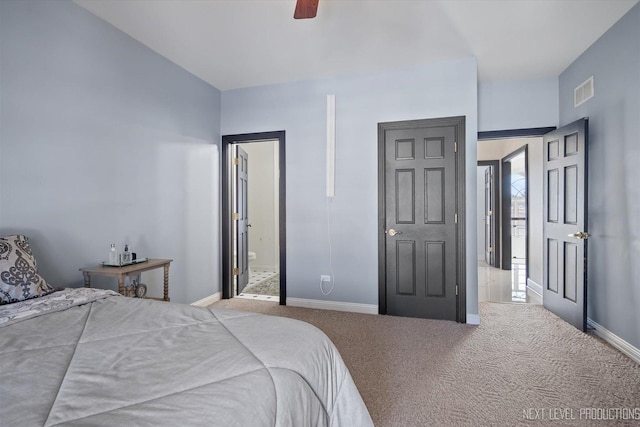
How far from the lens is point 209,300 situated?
3955mm

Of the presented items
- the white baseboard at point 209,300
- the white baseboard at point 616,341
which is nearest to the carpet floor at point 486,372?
the white baseboard at point 616,341

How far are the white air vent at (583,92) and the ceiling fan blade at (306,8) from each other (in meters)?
2.92

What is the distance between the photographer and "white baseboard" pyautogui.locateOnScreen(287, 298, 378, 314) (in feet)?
11.9

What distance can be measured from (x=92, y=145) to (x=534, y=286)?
561 centimetres

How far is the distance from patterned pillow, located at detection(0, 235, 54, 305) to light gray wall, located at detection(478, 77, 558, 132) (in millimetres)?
4474

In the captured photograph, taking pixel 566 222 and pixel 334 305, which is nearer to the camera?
pixel 566 222

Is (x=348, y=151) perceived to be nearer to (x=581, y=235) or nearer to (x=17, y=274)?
(x=581, y=235)

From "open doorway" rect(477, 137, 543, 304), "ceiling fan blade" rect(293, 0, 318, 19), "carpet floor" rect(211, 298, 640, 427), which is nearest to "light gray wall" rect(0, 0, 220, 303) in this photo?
"ceiling fan blade" rect(293, 0, 318, 19)

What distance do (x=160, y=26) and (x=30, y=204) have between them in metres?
1.78

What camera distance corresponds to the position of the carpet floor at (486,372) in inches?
71.1

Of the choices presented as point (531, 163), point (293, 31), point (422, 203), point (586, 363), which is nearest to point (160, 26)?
point (293, 31)

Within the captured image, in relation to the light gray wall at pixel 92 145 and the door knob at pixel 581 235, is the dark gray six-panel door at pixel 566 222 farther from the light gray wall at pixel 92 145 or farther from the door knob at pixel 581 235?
the light gray wall at pixel 92 145

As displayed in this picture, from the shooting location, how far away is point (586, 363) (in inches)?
94.6

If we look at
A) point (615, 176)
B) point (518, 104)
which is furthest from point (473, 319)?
point (518, 104)
